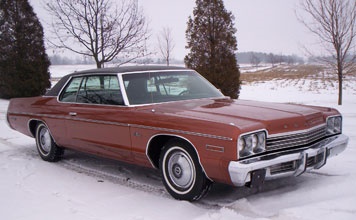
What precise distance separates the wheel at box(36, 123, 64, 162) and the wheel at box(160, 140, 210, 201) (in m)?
2.51

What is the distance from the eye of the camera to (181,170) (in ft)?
13.1

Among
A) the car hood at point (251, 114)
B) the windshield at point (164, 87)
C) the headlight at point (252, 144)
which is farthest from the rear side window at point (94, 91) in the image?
the headlight at point (252, 144)

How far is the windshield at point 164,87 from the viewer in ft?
15.5

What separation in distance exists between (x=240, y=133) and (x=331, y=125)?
5.51 ft

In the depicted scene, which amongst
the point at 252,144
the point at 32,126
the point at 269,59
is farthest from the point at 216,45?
the point at 269,59

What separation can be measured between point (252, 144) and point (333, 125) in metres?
1.53

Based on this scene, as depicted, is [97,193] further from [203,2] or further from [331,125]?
[203,2]

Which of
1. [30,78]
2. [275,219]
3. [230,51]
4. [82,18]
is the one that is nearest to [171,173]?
[275,219]

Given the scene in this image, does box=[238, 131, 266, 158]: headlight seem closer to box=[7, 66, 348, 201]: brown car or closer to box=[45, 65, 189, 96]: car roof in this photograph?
box=[7, 66, 348, 201]: brown car

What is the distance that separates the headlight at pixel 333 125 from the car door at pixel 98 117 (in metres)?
2.37

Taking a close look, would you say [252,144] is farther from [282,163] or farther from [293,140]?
[293,140]

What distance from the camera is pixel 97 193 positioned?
14.2ft

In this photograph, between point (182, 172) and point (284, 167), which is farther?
point (182, 172)

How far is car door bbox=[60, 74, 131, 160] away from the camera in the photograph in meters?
4.56
